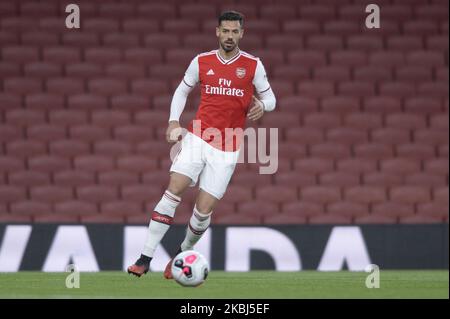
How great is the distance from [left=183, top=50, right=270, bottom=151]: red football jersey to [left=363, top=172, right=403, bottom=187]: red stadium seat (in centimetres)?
427

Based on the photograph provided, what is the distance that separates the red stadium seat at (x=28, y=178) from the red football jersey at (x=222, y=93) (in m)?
4.25

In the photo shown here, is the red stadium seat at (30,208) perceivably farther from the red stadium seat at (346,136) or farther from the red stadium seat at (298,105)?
the red stadium seat at (346,136)

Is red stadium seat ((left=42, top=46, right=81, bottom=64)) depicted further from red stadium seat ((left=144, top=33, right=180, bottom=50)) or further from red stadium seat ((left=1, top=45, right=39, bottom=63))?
red stadium seat ((left=144, top=33, right=180, bottom=50))

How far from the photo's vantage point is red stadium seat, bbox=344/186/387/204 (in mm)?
11289

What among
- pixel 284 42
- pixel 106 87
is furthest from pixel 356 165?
pixel 106 87

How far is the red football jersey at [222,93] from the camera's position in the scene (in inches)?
291

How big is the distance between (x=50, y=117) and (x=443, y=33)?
4.73m

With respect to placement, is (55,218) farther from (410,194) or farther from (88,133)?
(410,194)

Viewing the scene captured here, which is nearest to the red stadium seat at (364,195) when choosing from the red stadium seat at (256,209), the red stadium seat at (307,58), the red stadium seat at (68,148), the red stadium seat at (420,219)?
the red stadium seat at (420,219)

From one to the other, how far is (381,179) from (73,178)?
3.31 metres

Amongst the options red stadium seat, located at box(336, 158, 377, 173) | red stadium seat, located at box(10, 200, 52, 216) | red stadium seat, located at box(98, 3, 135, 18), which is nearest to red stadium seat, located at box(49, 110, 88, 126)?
red stadium seat, located at box(10, 200, 52, 216)

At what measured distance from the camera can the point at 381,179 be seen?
11.5m

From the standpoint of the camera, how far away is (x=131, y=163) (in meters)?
11.4

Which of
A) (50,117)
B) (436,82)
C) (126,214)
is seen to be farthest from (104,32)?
(436,82)
